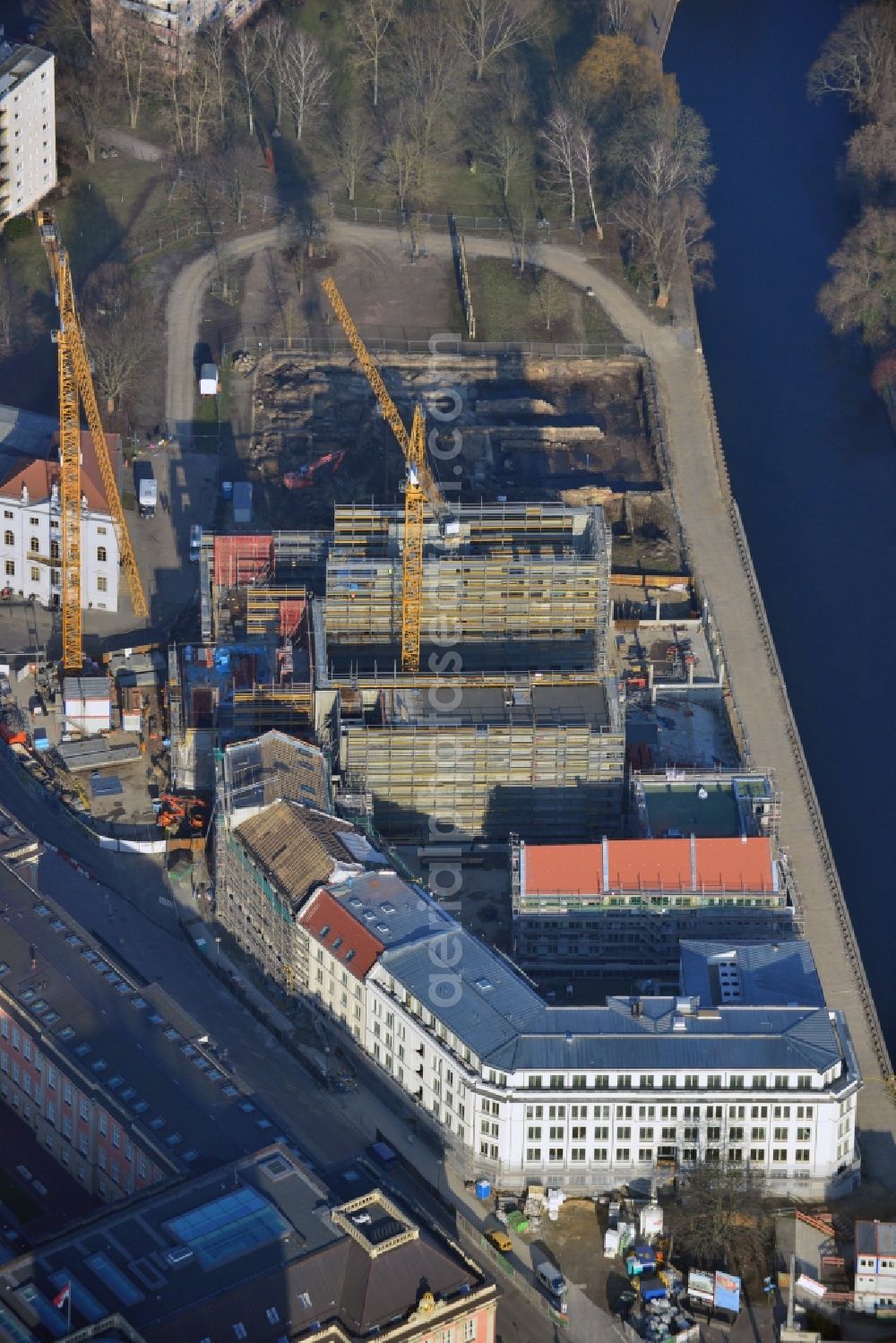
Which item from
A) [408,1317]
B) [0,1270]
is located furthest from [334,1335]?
[0,1270]

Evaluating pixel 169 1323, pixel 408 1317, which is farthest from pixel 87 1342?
pixel 408 1317

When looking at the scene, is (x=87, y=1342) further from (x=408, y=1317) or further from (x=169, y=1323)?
(x=408, y=1317)

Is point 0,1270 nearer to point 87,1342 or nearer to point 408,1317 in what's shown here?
point 87,1342

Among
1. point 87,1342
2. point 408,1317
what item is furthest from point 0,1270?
point 408,1317

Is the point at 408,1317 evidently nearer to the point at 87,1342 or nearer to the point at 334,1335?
the point at 334,1335

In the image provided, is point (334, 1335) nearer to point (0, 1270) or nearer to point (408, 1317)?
point (408, 1317)

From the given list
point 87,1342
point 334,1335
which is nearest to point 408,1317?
point 334,1335
